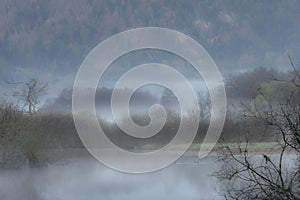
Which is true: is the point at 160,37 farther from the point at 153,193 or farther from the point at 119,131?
the point at 119,131

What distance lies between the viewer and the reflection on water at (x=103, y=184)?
7.46 meters

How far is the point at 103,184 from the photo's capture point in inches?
349

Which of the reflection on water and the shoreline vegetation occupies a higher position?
the shoreline vegetation

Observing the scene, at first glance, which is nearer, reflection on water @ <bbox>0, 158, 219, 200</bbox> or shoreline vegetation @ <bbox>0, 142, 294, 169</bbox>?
reflection on water @ <bbox>0, 158, 219, 200</bbox>

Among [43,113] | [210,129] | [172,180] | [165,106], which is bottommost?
[172,180]

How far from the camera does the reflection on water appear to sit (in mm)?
7461

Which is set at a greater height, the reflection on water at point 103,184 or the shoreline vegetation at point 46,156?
the shoreline vegetation at point 46,156

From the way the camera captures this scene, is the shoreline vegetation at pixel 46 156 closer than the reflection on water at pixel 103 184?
No

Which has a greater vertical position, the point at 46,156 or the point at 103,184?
the point at 46,156

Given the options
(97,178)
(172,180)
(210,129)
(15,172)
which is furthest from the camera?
(210,129)

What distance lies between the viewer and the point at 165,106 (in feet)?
51.7

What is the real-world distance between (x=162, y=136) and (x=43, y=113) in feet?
14.8

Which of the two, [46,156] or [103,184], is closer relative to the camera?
[103,184]

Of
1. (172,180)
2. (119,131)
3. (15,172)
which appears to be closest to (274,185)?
(172,180)
